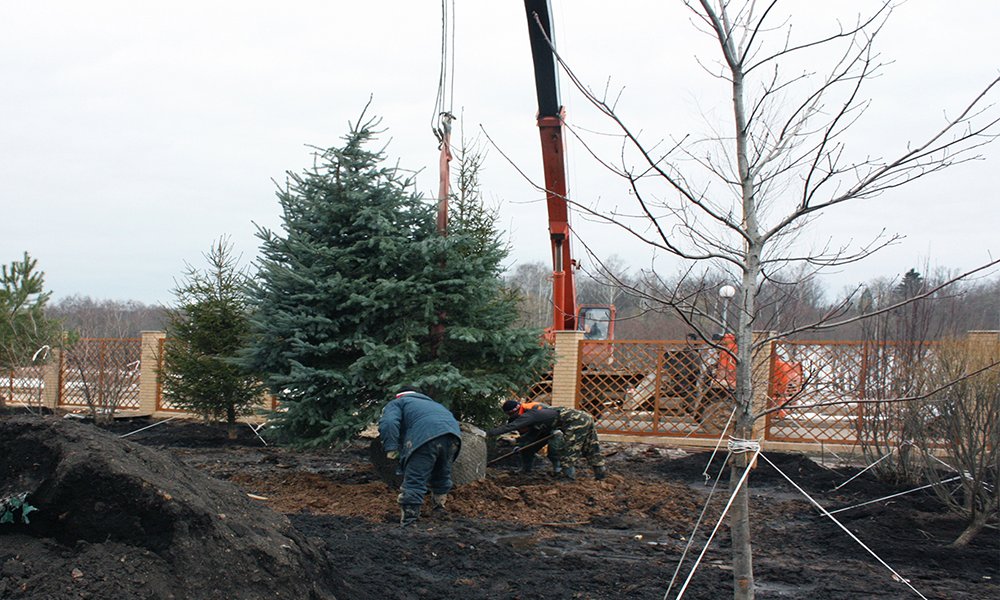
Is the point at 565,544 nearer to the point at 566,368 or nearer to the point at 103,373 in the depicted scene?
the point at 566,368

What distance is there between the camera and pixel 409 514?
624 cm

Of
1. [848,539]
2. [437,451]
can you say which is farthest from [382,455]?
[848,539]

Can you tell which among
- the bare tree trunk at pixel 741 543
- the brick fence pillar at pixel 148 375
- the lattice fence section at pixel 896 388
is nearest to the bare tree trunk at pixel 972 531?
the lattice fence section at pixel 896 388

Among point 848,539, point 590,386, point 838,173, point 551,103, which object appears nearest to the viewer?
point 838,173

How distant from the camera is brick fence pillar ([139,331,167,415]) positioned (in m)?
14.4

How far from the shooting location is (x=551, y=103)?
1101 centimetres

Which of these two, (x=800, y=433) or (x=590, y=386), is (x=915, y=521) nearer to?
(x=800, y=433)

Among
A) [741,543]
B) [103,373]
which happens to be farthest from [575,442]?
[103,373]

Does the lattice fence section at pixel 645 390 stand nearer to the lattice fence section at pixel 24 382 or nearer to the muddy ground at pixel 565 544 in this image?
the muddy ground at pixel 565 544

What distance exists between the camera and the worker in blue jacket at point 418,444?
6277mm

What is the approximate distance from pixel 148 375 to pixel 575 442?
9735 millimetres

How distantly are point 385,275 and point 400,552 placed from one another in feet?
10.8

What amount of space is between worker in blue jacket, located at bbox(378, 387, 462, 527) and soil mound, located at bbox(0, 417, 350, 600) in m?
2.27

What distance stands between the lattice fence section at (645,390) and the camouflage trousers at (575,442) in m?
3.36
